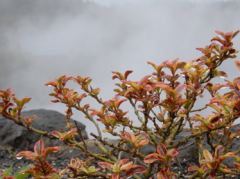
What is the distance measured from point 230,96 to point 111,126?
68 cm

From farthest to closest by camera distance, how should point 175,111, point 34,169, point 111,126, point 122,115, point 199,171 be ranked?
point 111,126 → point 122,115 → point 199,171 → point 175,111 → point 34,169

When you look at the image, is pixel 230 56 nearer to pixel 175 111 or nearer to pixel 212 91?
pixel 212 91

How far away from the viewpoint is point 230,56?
2.44 metres

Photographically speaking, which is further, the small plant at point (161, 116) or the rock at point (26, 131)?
the rock at point (26, 131)

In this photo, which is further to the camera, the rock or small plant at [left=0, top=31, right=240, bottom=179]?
the rock

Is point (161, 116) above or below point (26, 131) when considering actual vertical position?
below

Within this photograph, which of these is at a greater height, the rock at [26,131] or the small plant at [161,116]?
the rock at [26,131]

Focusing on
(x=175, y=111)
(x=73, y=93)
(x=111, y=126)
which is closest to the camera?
(x=175, y=111)

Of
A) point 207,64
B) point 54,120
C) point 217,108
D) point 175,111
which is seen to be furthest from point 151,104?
point 54,120

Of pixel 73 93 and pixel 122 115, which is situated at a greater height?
pixel 73 93

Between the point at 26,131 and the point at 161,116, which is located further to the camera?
the point at 26,131

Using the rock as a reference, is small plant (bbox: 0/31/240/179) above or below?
below

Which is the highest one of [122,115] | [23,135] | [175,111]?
[23,135]

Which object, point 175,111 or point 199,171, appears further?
point 199,171
